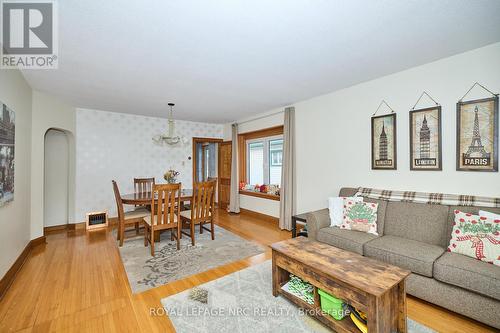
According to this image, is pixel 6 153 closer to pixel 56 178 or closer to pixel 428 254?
pixel 56 178

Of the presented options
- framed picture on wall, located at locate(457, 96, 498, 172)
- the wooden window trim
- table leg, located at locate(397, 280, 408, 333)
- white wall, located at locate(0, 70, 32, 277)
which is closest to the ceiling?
white wall, located at locate(0, 70, 32, 277)

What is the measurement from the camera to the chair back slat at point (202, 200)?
136 inches

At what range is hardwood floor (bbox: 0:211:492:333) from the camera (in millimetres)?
1738

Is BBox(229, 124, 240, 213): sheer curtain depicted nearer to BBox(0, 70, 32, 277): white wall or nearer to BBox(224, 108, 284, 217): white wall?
BBox(224, 108, 284, 217): white wall

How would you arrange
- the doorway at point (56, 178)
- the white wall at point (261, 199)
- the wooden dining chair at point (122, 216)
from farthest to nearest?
1. the white wall at point (261, 199)
2. the doorway at point (56, 178)
3. the wooden dining chair at point (122, 216)

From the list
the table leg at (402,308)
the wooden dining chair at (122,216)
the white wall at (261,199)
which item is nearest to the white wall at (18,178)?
the wooden dining chair at (122,216)

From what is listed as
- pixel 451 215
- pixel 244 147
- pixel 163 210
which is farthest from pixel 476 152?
pixel 244 147

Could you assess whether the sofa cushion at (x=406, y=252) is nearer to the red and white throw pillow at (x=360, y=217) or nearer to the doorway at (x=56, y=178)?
the red and white throw pillow at (x=360, y=217)

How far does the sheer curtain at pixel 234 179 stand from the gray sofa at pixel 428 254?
3025mm

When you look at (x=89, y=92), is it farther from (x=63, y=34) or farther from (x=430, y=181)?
(x=430, y=181)

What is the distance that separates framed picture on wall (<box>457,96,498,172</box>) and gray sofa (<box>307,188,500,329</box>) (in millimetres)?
499

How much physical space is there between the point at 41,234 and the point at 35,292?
186 cm

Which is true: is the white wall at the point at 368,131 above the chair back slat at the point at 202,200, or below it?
above

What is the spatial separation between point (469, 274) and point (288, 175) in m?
2.78
